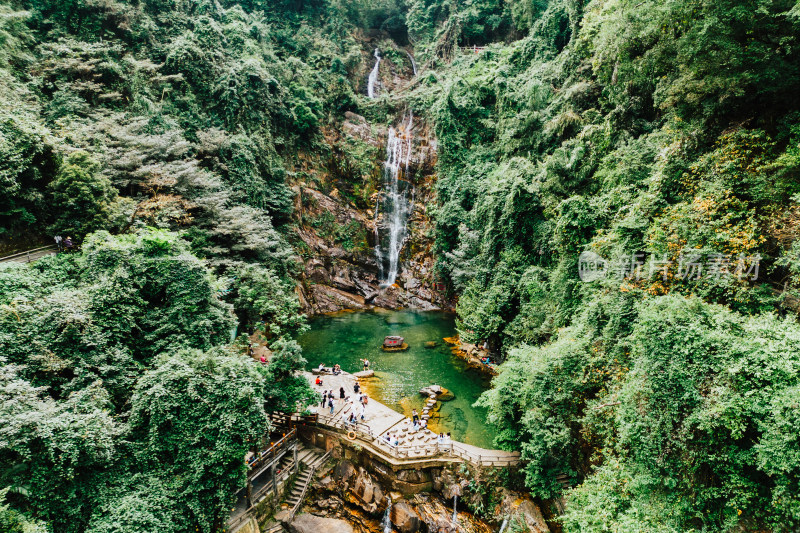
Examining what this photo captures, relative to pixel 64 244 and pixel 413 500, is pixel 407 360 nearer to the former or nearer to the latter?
pixel 413 500

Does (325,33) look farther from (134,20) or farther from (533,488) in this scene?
A: (533,488)

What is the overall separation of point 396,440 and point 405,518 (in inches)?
108

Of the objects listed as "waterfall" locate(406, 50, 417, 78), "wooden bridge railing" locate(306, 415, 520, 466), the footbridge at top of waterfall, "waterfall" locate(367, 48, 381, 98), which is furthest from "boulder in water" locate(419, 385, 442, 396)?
"waterfall" locate(406, 50, 417, 78)

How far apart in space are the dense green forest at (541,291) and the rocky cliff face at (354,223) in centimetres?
1125

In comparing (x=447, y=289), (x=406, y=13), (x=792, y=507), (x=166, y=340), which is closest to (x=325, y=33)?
(x=406, y=13)

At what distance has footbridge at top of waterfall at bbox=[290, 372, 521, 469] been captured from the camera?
555 inches

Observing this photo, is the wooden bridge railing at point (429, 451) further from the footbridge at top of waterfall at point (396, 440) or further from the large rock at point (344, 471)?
the large rock at point (344, 471)

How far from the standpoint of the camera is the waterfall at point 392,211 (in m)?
36.8

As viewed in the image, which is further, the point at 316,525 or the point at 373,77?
the point at 373,77

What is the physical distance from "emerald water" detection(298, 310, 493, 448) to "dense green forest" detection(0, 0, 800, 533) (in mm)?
2918

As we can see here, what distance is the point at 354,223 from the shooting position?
36.5 metres

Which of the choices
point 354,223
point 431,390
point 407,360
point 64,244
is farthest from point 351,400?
point 354,223

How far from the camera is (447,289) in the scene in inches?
1305

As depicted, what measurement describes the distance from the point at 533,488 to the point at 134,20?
122ft
